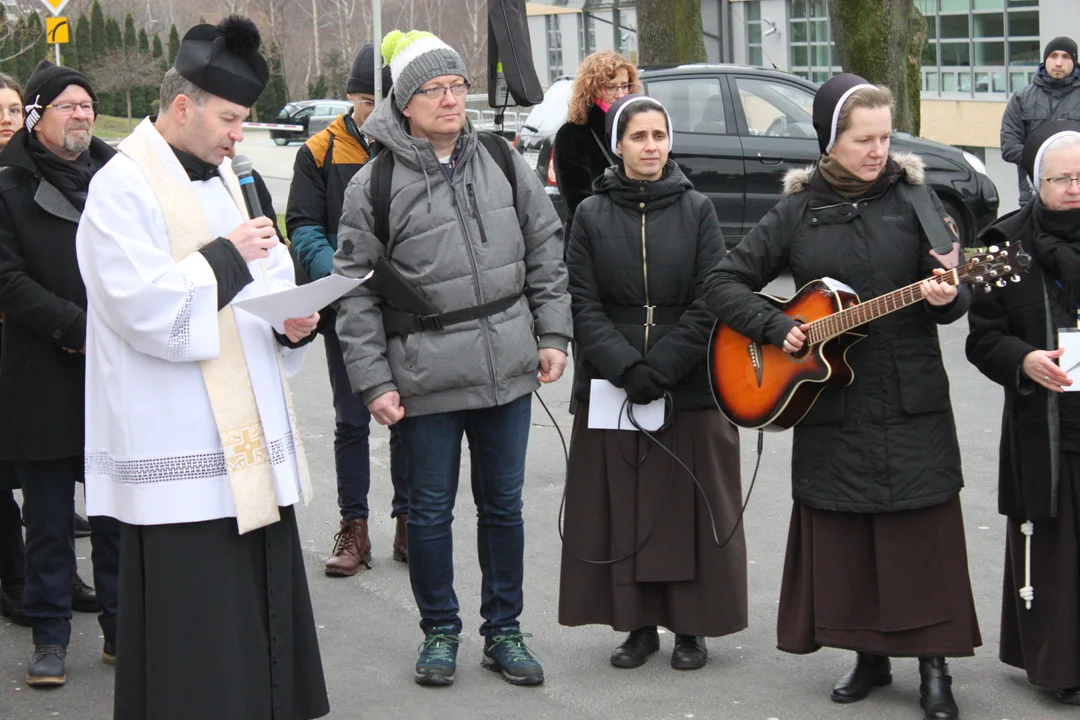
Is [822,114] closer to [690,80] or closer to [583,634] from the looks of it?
[583,634]

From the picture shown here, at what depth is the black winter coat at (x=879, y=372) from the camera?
4.50 metres

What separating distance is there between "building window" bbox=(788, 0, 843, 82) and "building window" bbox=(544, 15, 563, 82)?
35.4 feet

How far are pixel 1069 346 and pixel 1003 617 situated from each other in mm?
978

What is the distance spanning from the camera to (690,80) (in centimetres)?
1322

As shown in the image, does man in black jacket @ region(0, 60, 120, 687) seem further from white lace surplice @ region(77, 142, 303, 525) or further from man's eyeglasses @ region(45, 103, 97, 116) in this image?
white lace surplice @ region(77, 142, 303, 525)

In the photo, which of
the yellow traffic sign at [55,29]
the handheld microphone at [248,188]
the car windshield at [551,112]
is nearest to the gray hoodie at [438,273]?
the handheld microphone at [248,188]

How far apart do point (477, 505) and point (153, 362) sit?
56.5 inches

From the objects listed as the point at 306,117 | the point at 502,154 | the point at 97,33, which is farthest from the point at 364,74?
the point at 97,33

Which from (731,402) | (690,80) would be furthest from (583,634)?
(690,80)

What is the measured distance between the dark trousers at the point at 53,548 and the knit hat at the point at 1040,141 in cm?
337

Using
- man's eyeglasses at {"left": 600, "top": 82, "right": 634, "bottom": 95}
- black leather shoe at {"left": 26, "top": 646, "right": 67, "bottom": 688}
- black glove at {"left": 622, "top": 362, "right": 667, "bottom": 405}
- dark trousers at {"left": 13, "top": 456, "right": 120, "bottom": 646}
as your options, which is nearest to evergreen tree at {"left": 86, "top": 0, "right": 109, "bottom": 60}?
man's eyeglasses at {"left": 600, "top": 82, "right": 634, "bottom": 95}

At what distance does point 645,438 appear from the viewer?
5047mm

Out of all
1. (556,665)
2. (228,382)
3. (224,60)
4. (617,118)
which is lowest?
(556,665)

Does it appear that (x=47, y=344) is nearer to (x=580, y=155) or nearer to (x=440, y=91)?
(x=440, y=91)
